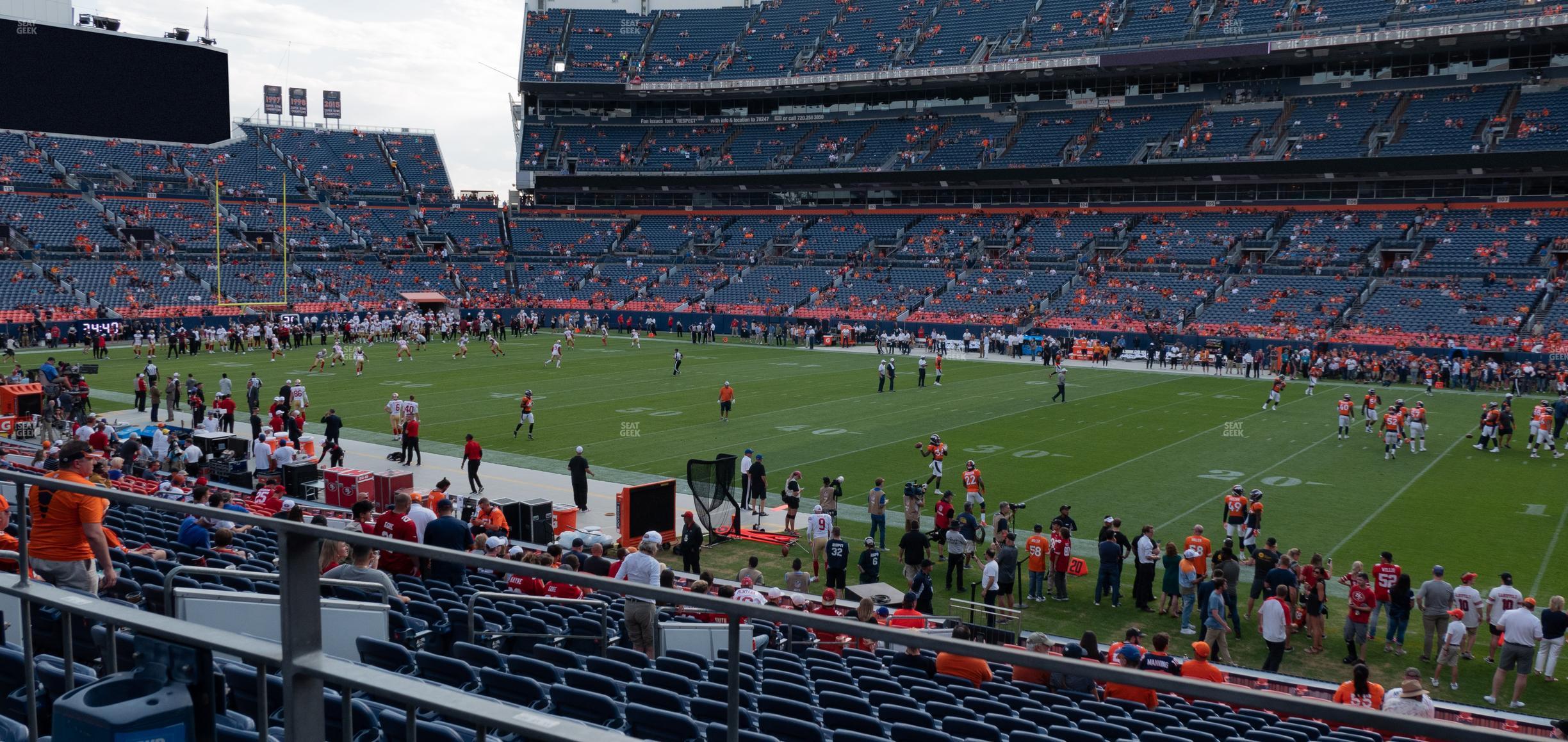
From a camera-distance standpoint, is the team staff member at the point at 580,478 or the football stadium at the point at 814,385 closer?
the football stadium at the point at 814,385

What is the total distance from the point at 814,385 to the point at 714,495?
69.3ft

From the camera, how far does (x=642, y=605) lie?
7.60 meters


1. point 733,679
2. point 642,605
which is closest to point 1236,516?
point 642,605

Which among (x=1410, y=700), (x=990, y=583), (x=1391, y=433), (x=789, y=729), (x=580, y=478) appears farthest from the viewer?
(x=1391, y=433)

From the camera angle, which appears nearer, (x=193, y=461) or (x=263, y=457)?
(x=193, y=461)

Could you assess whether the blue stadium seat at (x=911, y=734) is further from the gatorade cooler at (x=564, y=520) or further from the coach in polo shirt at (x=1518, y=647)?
the gatorade cooler at (x=564, y=520)

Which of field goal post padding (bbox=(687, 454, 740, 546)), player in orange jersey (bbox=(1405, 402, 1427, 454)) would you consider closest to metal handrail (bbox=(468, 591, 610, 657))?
field goal post padding (bbox=(687, 454, 740, 546))

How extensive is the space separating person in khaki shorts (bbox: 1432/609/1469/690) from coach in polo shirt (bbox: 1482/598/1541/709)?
0.44 m

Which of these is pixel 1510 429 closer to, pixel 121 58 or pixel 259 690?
pixel 259 690

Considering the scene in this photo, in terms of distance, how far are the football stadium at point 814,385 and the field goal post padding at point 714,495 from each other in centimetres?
12

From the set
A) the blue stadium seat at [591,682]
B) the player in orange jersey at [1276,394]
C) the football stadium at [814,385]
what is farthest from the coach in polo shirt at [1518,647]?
the player in orange jersey at [1276,394]

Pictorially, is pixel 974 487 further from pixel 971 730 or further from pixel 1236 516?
pixel 971 730

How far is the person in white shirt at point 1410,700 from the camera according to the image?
9242 millimetres

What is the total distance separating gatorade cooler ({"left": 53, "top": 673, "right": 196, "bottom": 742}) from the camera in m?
3.12
